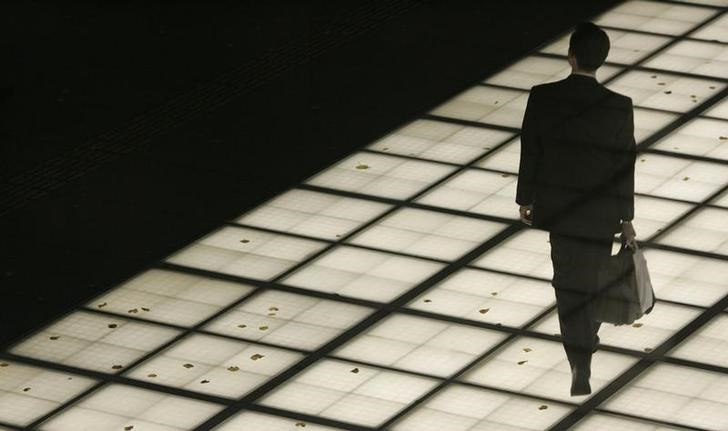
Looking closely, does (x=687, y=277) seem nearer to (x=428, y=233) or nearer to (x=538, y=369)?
(x=538, y=369)

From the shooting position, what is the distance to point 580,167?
29.4ft

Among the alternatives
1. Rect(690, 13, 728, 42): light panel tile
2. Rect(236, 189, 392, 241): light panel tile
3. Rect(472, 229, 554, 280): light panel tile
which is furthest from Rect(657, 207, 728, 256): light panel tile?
Rect(690, 13, 728, 42): light panel tile

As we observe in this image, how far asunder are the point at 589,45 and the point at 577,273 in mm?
1096

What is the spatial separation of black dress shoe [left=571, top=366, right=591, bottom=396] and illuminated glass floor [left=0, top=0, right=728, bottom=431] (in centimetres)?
12

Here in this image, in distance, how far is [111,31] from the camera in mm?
15727

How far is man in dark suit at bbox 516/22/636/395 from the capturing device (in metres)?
8.90

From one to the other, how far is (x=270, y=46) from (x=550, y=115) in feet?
21.1

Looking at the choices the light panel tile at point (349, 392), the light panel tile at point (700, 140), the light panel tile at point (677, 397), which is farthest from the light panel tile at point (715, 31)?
the light panel tile at point (349, 392)

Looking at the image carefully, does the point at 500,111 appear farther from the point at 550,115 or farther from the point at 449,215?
the point at 550,115

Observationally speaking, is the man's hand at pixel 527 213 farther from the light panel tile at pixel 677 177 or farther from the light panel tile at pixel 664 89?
the light panel tile at pixel 664 89

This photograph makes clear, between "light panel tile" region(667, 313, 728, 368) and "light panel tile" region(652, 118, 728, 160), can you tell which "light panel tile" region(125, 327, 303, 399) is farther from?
"light panel tile" region(652, 118, 728, 160)

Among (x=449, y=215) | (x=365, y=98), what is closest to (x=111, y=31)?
(x=365, y=98)

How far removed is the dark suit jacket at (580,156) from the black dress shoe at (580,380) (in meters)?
0.82

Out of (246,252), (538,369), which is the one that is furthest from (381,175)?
(538,369)
